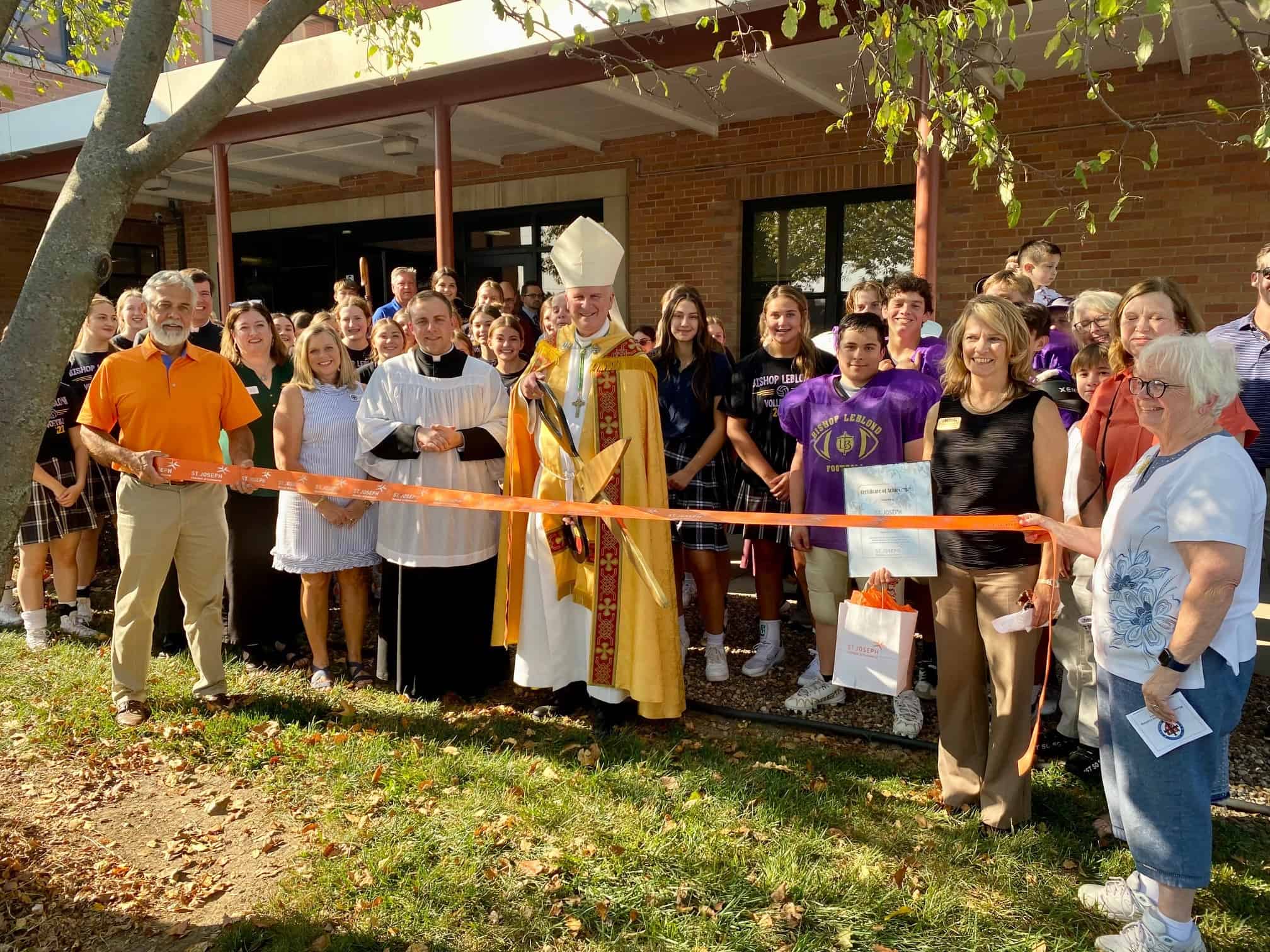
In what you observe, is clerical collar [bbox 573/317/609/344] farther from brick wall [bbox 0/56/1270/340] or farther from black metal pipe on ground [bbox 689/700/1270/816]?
brick wall [bbox 0/56/1270/340]

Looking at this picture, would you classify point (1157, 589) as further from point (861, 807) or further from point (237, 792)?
point (237, 792)

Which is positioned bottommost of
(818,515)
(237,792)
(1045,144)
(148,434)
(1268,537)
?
(237,792)

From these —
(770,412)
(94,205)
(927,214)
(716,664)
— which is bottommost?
(716,664)

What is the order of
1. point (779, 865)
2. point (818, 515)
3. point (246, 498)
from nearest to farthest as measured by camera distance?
point (779, 865)
point (818, 515)
point (246, 498)

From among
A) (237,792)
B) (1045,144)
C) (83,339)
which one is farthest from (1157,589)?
(1045,144)

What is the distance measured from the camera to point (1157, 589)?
2.43 metres

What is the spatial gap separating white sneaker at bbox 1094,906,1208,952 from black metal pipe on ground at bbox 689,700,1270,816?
1.28 m

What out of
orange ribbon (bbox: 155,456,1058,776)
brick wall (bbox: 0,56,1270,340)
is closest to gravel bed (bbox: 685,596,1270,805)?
orange ribbon (bbox: 155,456,1058,776)

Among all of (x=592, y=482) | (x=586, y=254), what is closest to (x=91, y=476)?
(x=592, y=482)

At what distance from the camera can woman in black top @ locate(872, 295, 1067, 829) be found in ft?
10.4

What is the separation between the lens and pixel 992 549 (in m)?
3.24

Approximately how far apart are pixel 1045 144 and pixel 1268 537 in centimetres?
501

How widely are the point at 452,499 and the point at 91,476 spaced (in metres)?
3.41

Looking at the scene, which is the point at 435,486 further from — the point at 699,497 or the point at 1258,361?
the point at 1258,361
